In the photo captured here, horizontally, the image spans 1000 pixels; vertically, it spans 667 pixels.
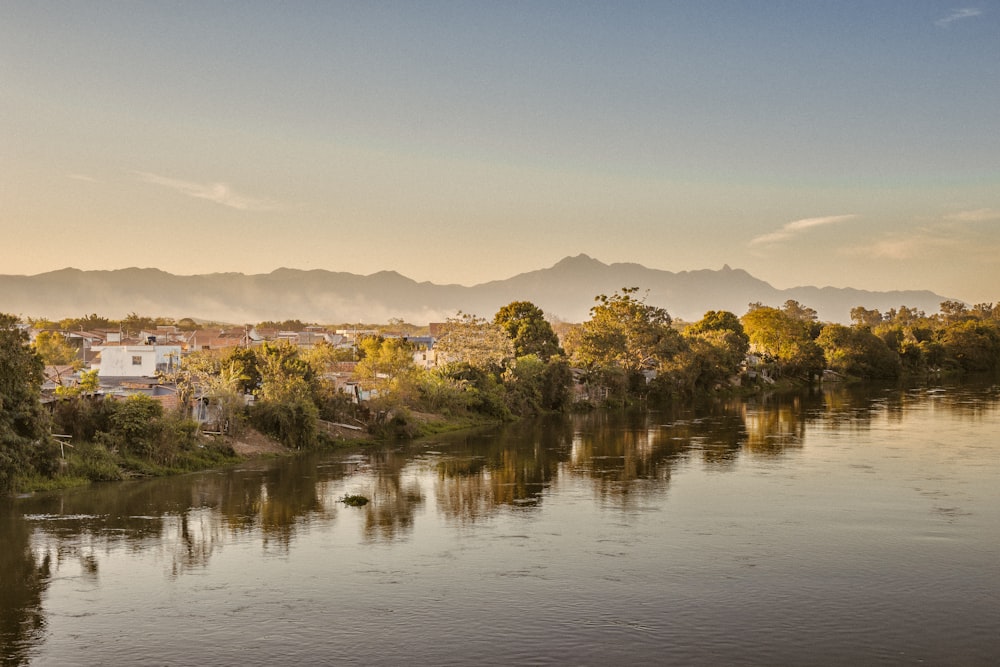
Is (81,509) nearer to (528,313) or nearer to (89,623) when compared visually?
(89,623)

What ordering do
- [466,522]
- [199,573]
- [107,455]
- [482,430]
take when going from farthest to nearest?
[482,430]
[107,455]
[466,522]
[199,573]

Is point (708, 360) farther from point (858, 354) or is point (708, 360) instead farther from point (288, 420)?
point (288, 420)

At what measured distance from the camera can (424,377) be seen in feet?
205

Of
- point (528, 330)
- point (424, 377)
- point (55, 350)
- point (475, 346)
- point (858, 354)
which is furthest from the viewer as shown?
point (858, 354)

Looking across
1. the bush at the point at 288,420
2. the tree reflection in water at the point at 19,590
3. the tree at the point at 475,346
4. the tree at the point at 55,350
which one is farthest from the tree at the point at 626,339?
the tree reflection in water at the point at 19,590

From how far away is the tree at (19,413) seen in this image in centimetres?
3341

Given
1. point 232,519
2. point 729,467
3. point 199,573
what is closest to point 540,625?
point 199,573

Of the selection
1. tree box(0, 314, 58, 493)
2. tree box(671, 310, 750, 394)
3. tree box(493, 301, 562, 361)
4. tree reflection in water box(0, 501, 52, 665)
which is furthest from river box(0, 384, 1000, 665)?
tree box(671, 310, 750, 394)

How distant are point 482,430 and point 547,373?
1398 cm

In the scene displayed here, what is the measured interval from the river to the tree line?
270 centimetres

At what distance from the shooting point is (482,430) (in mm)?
61031

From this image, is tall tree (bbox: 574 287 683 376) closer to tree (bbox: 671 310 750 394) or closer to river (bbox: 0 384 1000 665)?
tree (bbox: 671 310 750 394)

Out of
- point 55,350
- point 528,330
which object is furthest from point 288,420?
point 55,350

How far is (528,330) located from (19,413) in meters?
55.6
